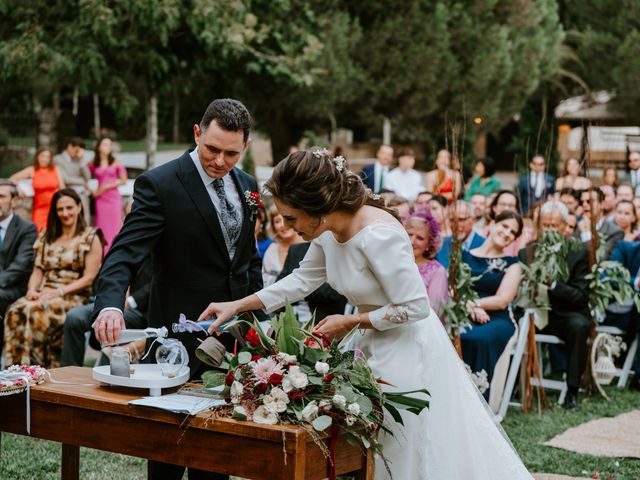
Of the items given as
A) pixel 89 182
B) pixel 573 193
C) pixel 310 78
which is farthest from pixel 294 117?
pixel 573 193

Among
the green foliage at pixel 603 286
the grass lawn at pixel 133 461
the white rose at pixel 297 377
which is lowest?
the grass lawn at pixel 133 461

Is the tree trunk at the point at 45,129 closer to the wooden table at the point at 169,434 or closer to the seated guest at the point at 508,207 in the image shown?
the seated guest at the point at 508,207

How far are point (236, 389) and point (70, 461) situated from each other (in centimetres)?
148

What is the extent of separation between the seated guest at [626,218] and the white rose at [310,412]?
730 cm

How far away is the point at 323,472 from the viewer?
143 inches

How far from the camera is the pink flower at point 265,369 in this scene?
3605 mm

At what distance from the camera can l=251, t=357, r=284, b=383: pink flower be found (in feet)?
11.8

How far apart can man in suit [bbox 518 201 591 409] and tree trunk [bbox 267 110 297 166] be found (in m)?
11.1

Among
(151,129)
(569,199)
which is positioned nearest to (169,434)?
(569,199)

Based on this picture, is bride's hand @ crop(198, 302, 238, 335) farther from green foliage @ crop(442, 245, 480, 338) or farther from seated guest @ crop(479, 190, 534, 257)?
seated guest @ crop(479, 190, 534, 257)

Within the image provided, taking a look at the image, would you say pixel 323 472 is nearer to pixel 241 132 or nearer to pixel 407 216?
pixel 241 132

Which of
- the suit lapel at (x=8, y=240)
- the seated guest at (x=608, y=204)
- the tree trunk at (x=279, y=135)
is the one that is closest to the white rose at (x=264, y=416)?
the suit lapel at (x=8, y=240)

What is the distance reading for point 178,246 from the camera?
4.36 metres

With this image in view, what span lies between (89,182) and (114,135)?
23.8m
